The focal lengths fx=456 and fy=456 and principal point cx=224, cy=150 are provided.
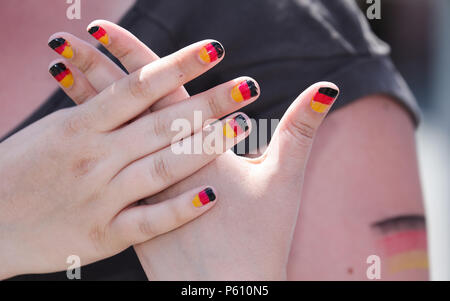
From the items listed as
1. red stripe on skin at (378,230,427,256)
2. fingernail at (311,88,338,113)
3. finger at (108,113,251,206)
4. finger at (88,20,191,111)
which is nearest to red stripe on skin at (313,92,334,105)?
fingernail at (311,88,338,113)

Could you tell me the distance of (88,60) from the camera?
2.34ft

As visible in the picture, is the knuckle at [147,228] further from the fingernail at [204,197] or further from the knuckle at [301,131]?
the knuckle at [301,131]

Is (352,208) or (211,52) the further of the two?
(352,208)

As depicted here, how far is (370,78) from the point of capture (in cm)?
85

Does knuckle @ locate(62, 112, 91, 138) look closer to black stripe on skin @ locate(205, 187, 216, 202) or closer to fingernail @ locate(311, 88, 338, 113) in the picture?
black stripe on skin @ locate(205, 187, 216, 202)

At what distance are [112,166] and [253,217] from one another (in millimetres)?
223

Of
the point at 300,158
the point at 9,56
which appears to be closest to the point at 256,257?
the point at 300,158

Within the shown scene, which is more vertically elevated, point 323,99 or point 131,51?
point 131,51

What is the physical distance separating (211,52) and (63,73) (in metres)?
0.25

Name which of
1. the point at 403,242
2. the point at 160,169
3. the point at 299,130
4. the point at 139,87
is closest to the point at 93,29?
the point at 139,87

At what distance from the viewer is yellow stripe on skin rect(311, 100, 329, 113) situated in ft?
2.18

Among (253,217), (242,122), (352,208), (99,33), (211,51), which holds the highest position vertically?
(99,33)

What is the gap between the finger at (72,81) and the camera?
0.73m

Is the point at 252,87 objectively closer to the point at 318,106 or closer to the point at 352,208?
the point at 318,106
